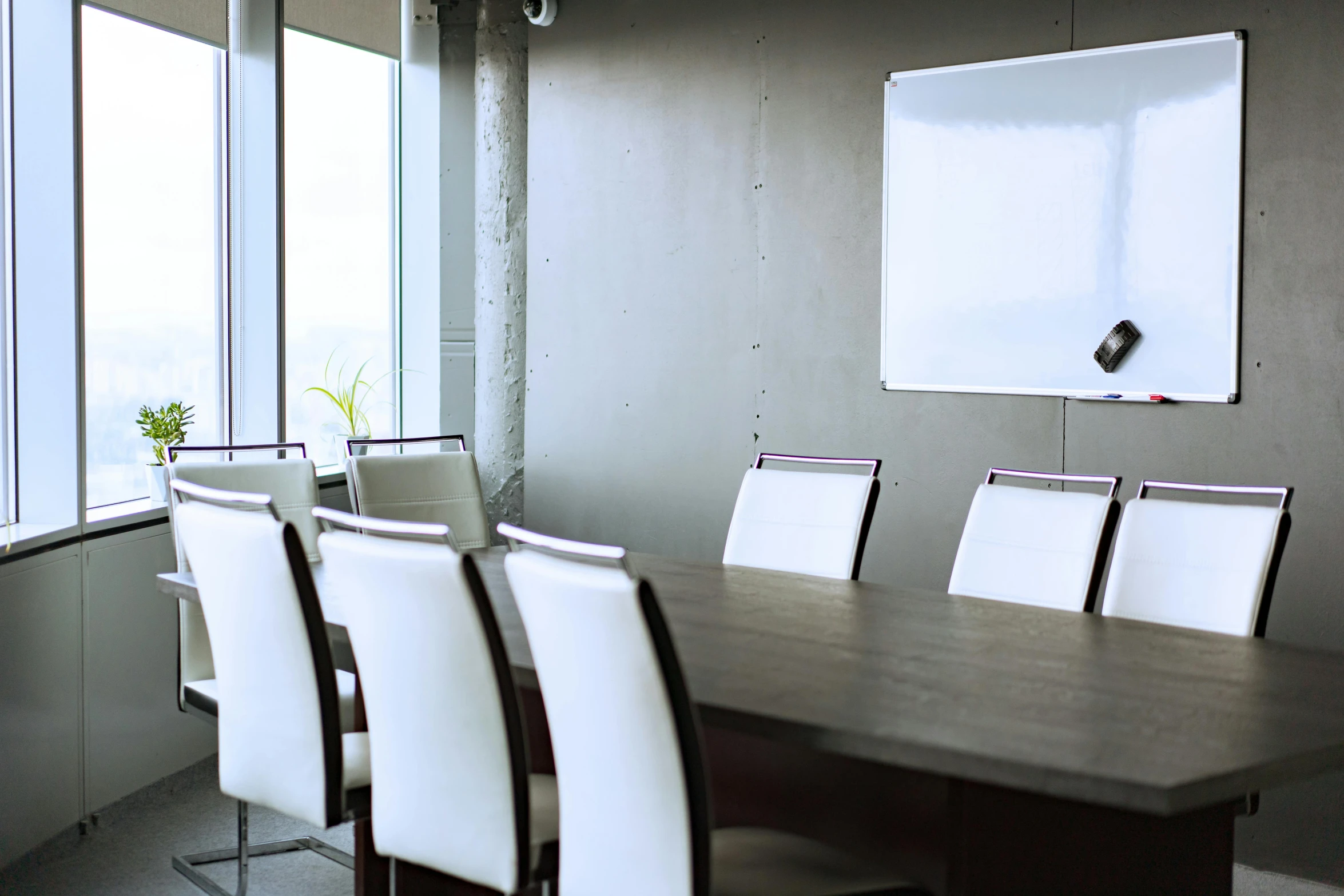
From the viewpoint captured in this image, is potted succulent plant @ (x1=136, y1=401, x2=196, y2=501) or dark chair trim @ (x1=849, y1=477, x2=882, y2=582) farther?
potted succulent plant @ (x1=136, y1=401, x2=196, y2=501)

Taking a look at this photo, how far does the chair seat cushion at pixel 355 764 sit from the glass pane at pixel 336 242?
125 inches

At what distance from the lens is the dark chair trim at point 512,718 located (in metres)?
2.31

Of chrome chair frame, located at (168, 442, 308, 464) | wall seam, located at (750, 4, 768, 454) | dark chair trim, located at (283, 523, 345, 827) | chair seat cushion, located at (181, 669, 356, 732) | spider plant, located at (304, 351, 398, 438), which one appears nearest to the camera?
dark chair trim, located at (283, 523, 345, 827)

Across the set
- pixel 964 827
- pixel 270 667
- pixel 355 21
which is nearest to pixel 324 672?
pixel 270 667

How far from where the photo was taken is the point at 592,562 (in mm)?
Answer: 2139

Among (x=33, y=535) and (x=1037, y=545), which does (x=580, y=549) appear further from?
(x=33, y=535)

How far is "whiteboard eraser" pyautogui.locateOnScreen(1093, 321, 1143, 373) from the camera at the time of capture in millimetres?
4453

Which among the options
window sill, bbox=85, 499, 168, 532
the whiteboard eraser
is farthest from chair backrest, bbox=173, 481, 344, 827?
the whiteboard eraser

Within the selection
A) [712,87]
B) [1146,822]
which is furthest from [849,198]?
[1146,822]

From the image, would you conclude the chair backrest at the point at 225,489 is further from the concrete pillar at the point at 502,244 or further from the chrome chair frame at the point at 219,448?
the concrete pillar at the point at 502,244

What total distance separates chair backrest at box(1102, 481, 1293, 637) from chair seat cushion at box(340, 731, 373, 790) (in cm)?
198

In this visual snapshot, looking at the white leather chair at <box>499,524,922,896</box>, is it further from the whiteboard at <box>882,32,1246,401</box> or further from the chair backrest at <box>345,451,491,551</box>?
the whiteboard at <box>882,32,1246,401</box>

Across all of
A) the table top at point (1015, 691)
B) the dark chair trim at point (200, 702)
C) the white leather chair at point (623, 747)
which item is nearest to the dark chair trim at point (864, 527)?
the table top at point (1015, 691)

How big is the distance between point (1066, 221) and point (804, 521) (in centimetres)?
164
